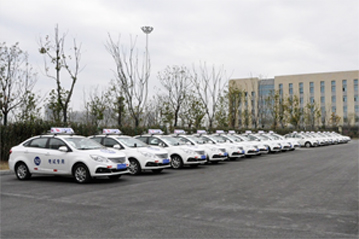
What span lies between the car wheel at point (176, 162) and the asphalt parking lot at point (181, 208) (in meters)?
4.84

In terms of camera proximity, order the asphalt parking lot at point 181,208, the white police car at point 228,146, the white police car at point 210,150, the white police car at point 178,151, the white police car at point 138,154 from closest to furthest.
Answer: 1. the asphalt parking lot at point 181,208
2. the white police car at point 138,154
3. the white police car at point 178,151
4. the white police car at point 210,150
5. the white police car at point 228,146

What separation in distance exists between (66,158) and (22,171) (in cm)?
203

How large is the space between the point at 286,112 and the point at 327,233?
64.0 m

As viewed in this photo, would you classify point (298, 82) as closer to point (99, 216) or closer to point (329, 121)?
point (329, 121)

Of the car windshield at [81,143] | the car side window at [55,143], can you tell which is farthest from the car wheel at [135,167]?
the car side window at [55,143]

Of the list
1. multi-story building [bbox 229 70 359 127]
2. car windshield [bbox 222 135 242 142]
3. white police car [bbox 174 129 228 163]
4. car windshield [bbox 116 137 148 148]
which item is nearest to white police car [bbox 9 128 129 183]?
car windshield [bbox 116 137 148 148]

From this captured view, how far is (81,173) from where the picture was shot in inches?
479

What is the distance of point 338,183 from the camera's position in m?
11.9

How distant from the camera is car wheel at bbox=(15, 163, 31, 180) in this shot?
13.1 meters

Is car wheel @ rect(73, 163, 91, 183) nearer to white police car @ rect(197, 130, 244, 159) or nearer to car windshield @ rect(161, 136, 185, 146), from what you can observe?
car windshield @ rect(161, 136, 185, 146)

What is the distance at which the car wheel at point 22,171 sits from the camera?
42.9 ft

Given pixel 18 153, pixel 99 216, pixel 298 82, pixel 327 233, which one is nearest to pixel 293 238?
pixel 327 233

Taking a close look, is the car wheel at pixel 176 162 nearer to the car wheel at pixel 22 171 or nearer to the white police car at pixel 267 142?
the car wheel at pixel 22 171

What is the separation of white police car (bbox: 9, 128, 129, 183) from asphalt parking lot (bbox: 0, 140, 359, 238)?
0.41m
